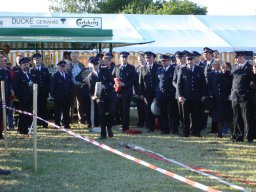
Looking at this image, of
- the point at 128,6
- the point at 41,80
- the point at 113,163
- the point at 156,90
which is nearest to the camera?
the point at 113,163

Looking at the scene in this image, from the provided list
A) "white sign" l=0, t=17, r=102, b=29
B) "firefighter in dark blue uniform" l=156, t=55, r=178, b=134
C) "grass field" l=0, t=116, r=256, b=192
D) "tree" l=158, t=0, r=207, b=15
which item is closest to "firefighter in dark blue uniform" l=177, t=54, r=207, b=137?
"grass field" l=0, t=116, r=256, b=192

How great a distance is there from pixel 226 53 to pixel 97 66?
13731 mm

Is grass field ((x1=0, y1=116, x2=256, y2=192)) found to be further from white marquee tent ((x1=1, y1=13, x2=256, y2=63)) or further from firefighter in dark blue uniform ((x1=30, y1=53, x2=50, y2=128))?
white marquee tent ((x1=1, y1=13, x2=256, y2=63))

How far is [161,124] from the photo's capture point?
14078mm

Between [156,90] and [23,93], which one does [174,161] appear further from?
[23,93]

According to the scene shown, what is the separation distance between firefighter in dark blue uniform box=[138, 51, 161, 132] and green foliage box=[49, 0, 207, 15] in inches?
1605

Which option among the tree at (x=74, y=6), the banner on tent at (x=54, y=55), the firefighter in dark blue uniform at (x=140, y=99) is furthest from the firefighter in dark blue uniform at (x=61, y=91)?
the tree at (x=74, y=6)

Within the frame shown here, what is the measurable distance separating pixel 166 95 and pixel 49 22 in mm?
5393

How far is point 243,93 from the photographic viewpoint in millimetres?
11938

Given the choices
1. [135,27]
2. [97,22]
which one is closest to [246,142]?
[97,22]

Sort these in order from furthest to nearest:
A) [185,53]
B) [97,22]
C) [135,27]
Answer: [135,27] → [97,22] → [185,53]

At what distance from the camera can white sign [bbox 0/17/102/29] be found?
17.1 m

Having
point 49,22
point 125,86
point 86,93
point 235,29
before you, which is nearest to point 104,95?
point 125,86

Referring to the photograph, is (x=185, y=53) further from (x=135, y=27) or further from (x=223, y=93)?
(x=135, y=27)
